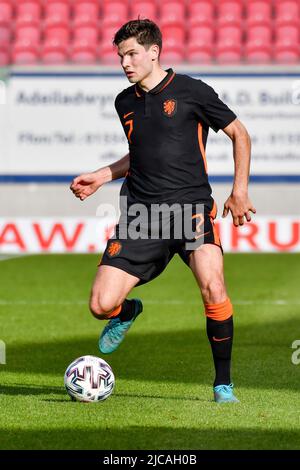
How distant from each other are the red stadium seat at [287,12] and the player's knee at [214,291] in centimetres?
1296

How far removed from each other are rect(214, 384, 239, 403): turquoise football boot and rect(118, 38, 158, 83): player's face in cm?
196

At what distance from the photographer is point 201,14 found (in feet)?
62.6

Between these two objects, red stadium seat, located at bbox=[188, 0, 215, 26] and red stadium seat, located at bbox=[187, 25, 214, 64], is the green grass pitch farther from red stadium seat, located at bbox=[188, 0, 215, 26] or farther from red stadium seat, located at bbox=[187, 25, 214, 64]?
red stadium seat, located at bbox=[188, 0, 215, 26]

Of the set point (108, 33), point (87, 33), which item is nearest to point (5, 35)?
point (87, 33)

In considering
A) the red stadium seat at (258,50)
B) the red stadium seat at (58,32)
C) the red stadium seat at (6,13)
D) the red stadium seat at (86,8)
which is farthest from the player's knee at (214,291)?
the red stadium seat at (6,13)

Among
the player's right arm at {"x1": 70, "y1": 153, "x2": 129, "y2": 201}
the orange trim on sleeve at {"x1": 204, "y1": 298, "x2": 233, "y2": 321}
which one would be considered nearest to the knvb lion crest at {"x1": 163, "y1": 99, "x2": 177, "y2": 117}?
the player's right arm at {"x1": 70, "y1": 153, "x2": 129, "y2": 201}

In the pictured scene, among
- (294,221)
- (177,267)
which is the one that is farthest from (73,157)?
(294,221)

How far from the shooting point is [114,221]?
16.1m

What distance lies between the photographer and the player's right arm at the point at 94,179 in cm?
692

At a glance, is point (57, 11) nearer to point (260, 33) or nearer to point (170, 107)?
point (260, 33)

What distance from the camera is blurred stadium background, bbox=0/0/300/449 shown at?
6.79 metres

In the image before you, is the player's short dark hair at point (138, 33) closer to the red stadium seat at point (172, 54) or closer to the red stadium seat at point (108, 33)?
the red stadium seat at point (172, 54)

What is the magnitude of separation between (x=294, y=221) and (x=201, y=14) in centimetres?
496

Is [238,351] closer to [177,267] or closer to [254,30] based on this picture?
[177,267]
